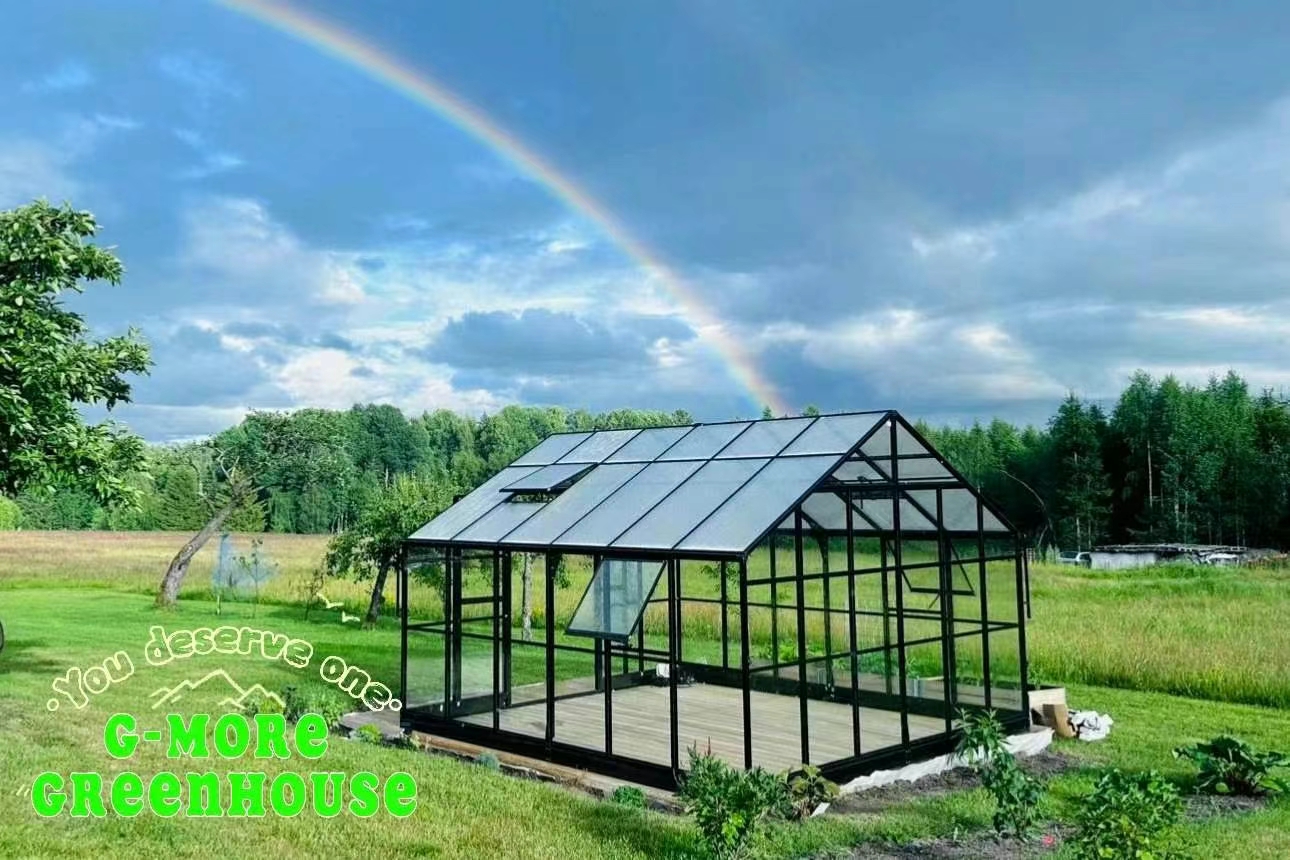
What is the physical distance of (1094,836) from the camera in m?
5.58

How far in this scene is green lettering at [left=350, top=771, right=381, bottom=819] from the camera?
729 centimetres

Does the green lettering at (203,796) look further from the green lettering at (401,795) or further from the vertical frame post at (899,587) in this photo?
the vertical frame post at (899,587)

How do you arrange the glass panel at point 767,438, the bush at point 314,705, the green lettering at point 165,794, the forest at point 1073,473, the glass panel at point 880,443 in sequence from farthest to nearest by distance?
1. the forest at point 1073,473
2. the bush at point 314,705
3. the glass panel at point 767,438
4. the glass panel at point 880,443
5. the green lettering at point 165,794

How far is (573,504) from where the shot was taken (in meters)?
10.4

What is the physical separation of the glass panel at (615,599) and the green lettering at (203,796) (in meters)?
3.53

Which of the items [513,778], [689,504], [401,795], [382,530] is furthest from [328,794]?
[382,530]

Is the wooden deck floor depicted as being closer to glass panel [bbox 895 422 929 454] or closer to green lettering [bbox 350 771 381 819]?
green lettering [bbox 350 771 381 819]

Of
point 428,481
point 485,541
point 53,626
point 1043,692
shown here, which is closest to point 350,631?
point 428,481

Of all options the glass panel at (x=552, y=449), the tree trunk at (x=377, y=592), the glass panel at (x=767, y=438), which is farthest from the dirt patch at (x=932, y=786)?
the tree trunk at (x=377, y=592)

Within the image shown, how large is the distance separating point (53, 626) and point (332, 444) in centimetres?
1432

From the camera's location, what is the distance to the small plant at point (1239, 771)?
822 cm

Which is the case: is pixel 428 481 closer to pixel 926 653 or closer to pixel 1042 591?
pixel 926 653

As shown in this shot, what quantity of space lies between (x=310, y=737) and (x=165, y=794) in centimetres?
204

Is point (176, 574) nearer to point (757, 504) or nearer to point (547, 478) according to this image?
point (547, 478)
